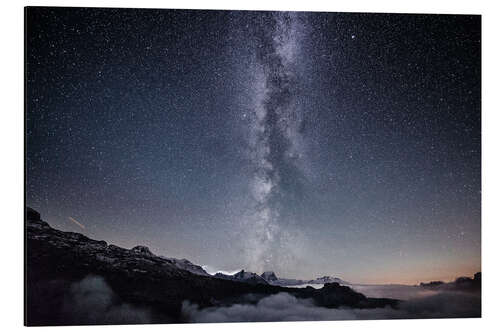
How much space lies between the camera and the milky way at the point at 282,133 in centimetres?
557

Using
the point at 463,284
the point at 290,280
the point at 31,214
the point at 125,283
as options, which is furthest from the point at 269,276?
the point at 31,214

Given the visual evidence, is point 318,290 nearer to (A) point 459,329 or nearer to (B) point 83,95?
(A) point 459,329

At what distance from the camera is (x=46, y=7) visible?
5480 millimetres

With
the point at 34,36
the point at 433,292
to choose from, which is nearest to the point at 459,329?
the point at 433,292

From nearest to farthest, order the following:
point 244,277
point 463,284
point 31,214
Answer: point 31,214, point 244,277, point 463,284

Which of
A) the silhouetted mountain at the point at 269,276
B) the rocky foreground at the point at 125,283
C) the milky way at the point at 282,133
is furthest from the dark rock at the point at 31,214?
the silhouetted mountain at the point at 269,276

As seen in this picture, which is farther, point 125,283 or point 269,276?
point 269,276

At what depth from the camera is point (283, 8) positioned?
18.5ft

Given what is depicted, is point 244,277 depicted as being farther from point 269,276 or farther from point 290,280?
point 290,280

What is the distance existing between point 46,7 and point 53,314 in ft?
8.95

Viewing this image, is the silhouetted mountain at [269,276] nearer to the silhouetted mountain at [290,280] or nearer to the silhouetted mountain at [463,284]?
the silhouetted mountain at [290,280]

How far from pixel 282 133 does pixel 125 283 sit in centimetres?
198

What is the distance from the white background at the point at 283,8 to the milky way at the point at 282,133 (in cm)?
9

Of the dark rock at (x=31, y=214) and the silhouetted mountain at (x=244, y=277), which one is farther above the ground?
the dark rock at (x=31, y=214)
